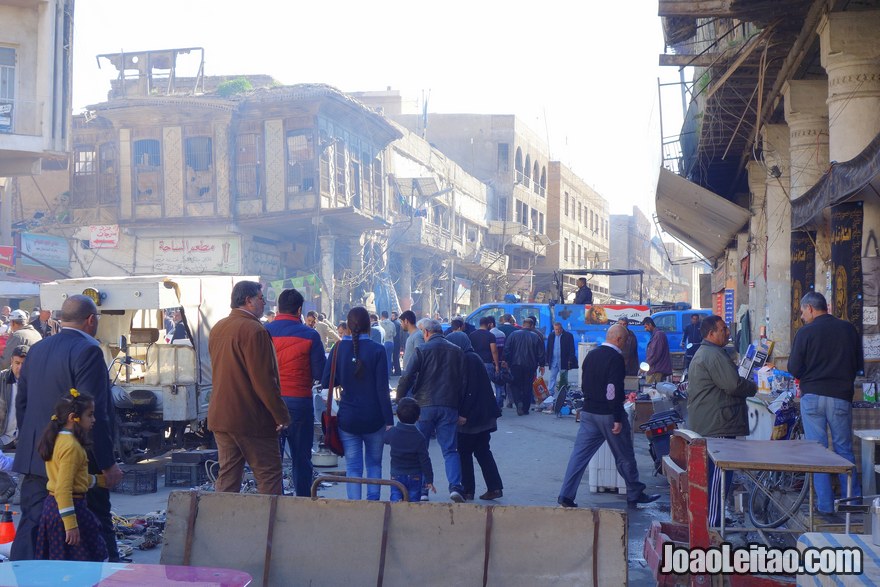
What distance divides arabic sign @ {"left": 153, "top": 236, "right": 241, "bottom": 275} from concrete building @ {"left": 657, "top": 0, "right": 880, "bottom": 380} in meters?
16.8

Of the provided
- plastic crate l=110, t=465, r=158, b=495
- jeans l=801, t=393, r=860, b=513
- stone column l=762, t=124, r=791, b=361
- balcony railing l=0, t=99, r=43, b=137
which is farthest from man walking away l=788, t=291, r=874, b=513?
balcony railing l=0, t=99, r=43, b=137

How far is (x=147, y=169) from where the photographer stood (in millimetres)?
31734

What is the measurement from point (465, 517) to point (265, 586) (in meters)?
1.22

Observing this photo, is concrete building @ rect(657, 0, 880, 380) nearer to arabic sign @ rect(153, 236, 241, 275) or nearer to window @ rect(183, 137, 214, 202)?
arabic sign @ rect(153, 236, 241, 275)

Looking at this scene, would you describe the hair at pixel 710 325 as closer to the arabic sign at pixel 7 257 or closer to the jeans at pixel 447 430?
the jeans at pixel 447 430

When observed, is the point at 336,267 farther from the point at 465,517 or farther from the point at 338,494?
the point at 465,517

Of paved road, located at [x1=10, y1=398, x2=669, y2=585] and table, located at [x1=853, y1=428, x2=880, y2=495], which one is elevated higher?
table, located at [x1=853, y1=428, x2=880, y2=495]

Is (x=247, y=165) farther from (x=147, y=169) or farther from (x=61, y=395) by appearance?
(x=61, y=395)

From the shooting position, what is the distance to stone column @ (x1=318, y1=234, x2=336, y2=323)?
32.0 m

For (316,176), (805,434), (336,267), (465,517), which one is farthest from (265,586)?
(336,267)

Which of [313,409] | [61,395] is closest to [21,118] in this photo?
[313,409]

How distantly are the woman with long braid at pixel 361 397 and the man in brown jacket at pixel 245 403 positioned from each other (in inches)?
49.9

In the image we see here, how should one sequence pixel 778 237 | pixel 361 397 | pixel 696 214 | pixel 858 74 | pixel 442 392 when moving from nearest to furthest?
pixel 361 397 → pixel 442 392 → pixel 858 74 → pixel 778 237 → pixel 696 214

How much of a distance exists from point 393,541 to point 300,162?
26749 millimetres
